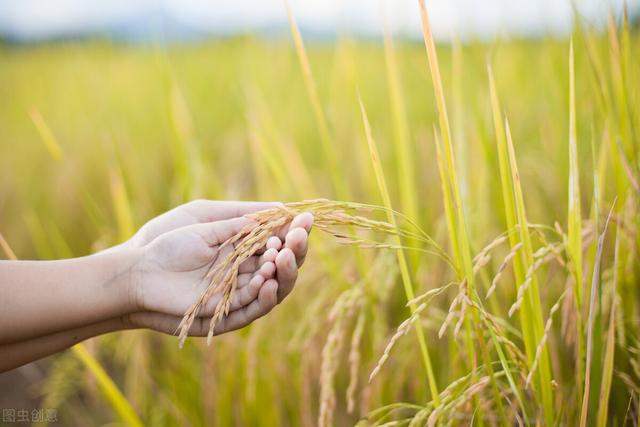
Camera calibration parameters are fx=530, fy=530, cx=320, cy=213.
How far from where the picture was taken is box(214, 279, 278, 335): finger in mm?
984

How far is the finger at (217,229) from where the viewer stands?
1065mm

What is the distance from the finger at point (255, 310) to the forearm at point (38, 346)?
31 centimetres

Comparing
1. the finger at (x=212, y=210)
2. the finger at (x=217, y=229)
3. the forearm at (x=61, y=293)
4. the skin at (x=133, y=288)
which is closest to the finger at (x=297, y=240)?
the skin at (x=133, y=288)

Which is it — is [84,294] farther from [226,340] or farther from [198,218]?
[226,340]

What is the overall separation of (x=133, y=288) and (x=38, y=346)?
9.6 inches

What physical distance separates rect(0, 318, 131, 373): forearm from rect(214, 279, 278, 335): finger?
0.31m

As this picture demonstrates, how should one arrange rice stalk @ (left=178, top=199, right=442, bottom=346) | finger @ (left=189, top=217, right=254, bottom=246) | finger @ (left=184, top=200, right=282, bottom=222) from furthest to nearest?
1. finger @ (left=184, top=200, right=282, bottom=222)
2. finger @ (left=189, top=217, right=254, bottom=246)
3. rice stalk @ (left=178, top=199, right=442, bottom=346)

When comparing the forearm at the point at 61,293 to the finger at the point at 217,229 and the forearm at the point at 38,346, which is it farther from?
the finger at the point at 217,229

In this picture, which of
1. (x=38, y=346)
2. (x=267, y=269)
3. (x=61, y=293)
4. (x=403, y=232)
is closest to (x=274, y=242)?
(x=267, y=269)

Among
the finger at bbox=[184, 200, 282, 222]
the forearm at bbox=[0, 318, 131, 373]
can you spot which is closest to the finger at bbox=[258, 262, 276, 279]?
the finger at bbox=[184, 200, 282, 222]

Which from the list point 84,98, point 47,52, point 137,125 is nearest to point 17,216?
point 137,125

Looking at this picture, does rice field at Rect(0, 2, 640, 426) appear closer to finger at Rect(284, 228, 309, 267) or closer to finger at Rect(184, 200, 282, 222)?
finger at Rect(284, 228, 309, 267)

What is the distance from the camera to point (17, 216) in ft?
9.60

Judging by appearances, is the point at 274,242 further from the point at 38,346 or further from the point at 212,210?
the point at 38,346
